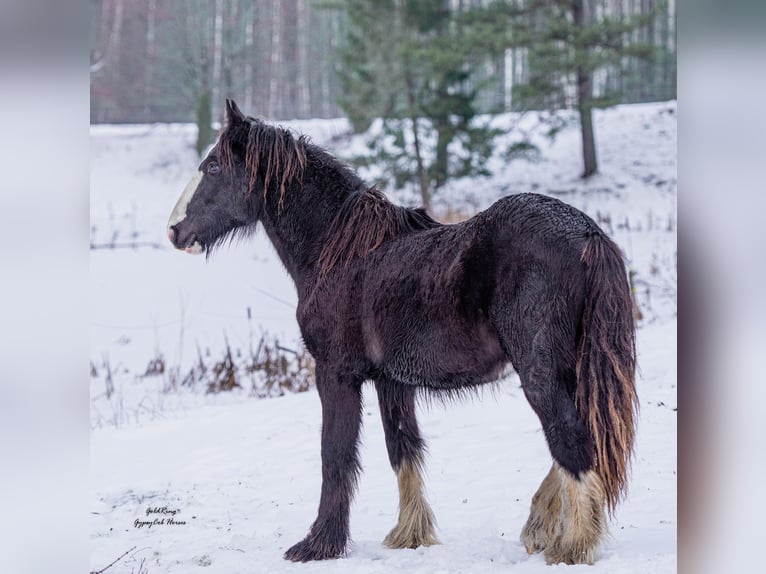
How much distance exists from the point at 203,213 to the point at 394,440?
153cm

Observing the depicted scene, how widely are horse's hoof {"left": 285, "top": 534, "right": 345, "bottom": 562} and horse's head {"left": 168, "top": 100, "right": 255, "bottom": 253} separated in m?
1.56

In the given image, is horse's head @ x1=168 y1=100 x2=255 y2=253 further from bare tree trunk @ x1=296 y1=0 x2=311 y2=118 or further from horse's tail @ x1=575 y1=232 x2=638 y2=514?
bare tree trunk @ x1=296 y1=0 x2=311 y2=118

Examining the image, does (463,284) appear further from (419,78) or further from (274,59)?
(274,59)

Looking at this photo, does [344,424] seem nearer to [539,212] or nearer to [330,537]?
[330,537]

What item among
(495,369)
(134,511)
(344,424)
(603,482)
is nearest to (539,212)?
(495,369)

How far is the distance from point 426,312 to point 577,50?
495 inches

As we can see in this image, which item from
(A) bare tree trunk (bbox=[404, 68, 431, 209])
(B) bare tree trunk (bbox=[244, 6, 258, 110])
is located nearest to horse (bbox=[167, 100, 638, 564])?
(A) bare tree trunk (bbox=[404, 68, 431, 209])

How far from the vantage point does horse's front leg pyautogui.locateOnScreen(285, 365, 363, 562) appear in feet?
12.2

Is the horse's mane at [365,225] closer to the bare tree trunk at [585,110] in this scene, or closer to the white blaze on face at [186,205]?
the white blaze on face at [186,205]

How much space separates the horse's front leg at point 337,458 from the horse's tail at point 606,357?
113cm

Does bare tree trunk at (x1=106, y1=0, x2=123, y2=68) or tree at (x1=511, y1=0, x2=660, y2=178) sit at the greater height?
bare tree trunk at (x1=106, y1=0, x2=123, y2=68)

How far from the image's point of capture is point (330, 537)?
3.72 m

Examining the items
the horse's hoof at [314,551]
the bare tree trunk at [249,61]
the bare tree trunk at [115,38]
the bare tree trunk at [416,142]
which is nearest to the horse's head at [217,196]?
the horse's hoof at [314,551]

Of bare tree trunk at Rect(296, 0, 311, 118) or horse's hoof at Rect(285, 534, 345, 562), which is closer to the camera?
horse's hoof at Rect(285, 534, 345, 562)
